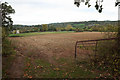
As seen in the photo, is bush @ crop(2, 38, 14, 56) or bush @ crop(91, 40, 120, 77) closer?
bush @ crop(91, 40, 120, 77)

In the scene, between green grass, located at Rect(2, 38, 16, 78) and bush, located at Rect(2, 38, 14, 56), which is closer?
green grass, located at Rect(2, 38, 16, 78)

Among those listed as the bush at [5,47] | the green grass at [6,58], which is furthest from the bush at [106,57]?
the bush at [5,47]

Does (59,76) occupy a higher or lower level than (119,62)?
lower

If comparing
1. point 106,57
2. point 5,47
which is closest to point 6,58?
point 5,47

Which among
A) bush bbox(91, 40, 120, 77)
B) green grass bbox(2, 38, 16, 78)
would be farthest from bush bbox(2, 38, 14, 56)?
bush bbox(91, 40, 120, 77)

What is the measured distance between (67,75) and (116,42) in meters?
3.03

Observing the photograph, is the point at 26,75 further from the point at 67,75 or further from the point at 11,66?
the point at 67,75

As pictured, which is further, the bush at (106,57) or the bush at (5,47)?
the bush at (5,47)

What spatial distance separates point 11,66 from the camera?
577 centimetres

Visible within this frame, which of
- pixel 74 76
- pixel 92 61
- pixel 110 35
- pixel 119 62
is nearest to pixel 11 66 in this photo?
pixel 74 76

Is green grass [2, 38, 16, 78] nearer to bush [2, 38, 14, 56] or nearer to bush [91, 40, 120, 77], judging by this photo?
bush [2, 38, 14, 56]

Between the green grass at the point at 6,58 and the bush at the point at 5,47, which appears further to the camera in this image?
the bush at the point at 5,47

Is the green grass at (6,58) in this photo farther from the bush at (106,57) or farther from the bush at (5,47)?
the bush at (106,57)

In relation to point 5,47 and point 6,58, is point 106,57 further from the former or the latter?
point 6,58
